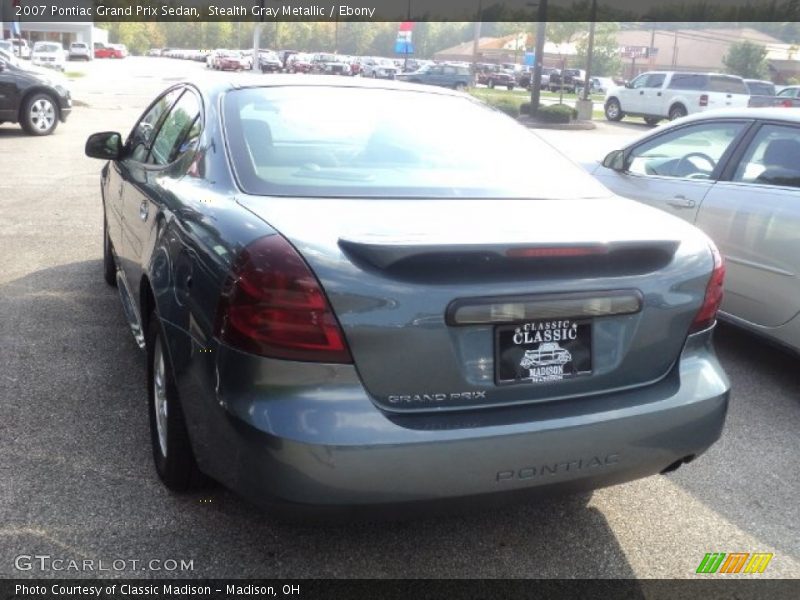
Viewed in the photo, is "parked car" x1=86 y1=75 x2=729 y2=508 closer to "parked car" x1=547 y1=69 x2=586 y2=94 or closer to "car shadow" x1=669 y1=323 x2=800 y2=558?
"car shadow" x1=669 y1=323 x2=800 y2=558

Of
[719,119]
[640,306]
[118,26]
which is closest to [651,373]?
[640,306]

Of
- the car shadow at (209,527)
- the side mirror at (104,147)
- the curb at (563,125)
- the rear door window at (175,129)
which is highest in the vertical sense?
the rear door window at (175,129)

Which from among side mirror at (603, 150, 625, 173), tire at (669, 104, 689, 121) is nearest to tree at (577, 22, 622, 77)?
tire at (669, 104, 689, 121)

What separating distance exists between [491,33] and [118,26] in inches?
1771

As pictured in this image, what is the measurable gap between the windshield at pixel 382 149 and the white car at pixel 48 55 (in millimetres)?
49124

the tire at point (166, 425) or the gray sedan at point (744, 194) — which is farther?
the gray sedan at point (744, 194)

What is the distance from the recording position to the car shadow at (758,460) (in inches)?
136

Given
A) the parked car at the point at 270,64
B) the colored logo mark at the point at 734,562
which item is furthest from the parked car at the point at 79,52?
the colored logo mark at the point at 734,562

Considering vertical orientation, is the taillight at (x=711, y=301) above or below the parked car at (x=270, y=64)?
above

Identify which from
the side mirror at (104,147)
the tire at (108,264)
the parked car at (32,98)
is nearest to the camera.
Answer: the side mirror at (104,147)

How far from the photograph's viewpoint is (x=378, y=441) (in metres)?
2.45

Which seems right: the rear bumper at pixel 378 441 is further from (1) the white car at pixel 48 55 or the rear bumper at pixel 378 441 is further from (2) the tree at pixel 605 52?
(2) the tree at pixel 605 52

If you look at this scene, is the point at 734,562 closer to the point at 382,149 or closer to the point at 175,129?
the point at 382,149

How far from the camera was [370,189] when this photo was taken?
122 inches
